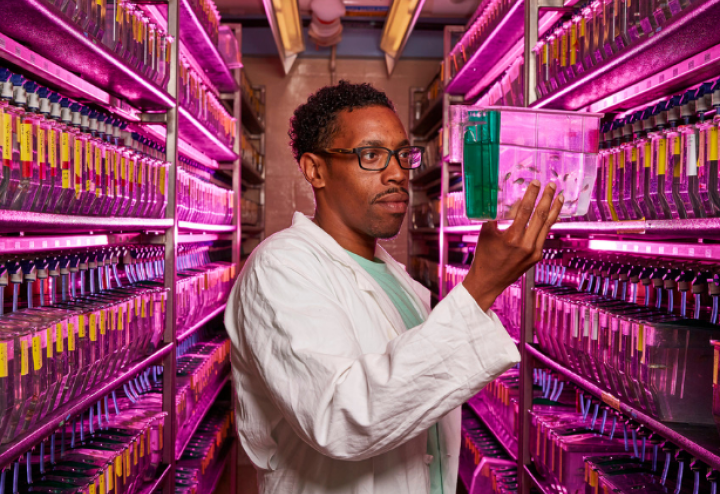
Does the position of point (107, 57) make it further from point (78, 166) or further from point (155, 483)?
point (155, 483)

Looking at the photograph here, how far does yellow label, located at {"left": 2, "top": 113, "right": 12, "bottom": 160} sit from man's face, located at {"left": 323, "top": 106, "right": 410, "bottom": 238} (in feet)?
2.36

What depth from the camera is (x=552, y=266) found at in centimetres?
278

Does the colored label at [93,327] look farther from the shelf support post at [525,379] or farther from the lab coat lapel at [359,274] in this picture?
the shelf support post at [525,379]

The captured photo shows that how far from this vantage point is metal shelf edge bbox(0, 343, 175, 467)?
1.29 meters

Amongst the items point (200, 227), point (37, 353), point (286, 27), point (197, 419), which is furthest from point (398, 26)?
point (37, 353)

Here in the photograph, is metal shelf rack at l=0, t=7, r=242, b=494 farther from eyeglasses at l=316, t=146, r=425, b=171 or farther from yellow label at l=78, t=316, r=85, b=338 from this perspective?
eyeglasses at l=316, t=146, r=425, b=171

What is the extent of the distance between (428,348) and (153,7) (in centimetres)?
283

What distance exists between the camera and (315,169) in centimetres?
146

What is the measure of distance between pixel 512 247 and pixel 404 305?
0.55 meters

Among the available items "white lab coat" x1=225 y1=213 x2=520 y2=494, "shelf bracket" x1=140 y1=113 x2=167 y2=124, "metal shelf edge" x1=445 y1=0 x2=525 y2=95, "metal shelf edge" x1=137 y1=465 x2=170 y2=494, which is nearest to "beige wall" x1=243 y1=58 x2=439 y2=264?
"metal shelf edge" x1=445 y1=0 x2=525 y2=95

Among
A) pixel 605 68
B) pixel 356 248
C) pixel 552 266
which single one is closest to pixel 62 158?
pixel 356 248

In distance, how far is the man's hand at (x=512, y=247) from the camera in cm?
99

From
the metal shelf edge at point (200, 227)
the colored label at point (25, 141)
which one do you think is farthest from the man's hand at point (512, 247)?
the metal shelf edge at point (200, 227)

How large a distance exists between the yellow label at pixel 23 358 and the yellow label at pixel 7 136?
424 millimetres
